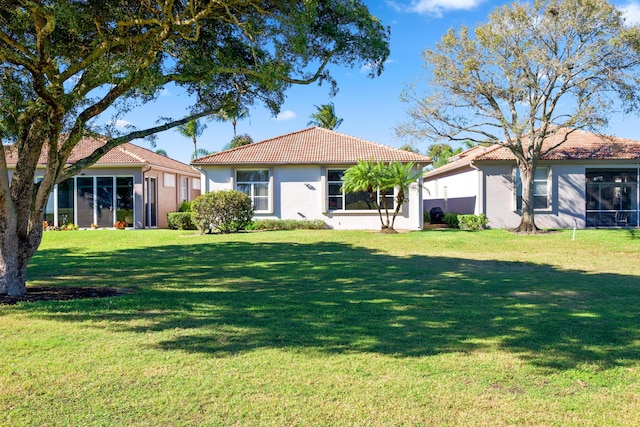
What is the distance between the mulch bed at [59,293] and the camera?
27.4ft

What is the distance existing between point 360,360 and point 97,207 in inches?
911

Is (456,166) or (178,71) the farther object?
(456,166)

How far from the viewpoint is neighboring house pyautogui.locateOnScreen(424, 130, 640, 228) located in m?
24.8

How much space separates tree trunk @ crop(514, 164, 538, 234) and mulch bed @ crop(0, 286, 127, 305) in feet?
59.2

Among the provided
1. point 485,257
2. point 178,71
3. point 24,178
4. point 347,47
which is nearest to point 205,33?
point 178,71

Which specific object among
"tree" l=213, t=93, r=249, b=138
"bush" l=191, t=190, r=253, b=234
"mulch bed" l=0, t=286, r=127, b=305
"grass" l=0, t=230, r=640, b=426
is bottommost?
"grass" l=0, t=230, r=640, b=426

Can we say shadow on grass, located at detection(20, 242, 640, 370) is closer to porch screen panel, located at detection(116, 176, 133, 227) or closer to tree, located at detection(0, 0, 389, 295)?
tree, located at detection(0, 0, 389, 295)

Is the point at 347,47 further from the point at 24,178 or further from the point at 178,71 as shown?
the point at 24,178

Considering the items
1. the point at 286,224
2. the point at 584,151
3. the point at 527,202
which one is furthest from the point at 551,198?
the point at 286,224

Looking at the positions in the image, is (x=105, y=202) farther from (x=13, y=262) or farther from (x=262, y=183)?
(x=13, y=262)

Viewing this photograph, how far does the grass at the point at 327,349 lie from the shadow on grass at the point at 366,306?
1.5 inches

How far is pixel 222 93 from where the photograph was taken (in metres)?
11.7

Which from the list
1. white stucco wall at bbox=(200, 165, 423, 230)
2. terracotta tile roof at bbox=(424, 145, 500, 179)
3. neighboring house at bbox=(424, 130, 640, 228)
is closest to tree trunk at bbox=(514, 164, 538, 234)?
neighboring house at bbox=(424, 130, 640, 228)

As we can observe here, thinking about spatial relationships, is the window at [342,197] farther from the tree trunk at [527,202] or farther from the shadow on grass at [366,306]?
the shadow on grass at [366,306]
